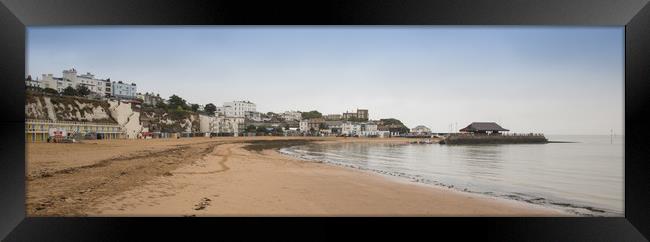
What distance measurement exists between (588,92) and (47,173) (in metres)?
11.5

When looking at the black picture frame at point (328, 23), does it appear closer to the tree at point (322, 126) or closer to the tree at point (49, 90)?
the tree at point (49, 90)

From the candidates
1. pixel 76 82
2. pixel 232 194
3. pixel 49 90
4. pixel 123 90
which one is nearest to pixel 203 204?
pixel 232 194

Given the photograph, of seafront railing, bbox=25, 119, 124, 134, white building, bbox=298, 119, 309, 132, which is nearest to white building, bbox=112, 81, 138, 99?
seafront railing, bbox=25, 119, 124, 134

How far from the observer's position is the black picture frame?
2898mm

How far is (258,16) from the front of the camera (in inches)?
121

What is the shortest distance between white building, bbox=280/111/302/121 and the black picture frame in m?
9.85

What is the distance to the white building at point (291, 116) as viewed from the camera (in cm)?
1334

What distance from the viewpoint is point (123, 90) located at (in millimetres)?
11938

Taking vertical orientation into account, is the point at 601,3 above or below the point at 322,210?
above

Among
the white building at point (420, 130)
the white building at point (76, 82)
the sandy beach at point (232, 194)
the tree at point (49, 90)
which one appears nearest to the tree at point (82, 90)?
the white building at point (76, 82)

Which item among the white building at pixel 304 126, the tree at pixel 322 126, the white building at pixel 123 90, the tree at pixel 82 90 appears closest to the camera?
the tree at pixel 82 90

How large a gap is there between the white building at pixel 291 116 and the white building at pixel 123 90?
17.4 feet

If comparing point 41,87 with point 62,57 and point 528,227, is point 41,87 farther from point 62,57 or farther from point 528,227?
point 528,227

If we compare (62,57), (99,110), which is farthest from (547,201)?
(99,110)
